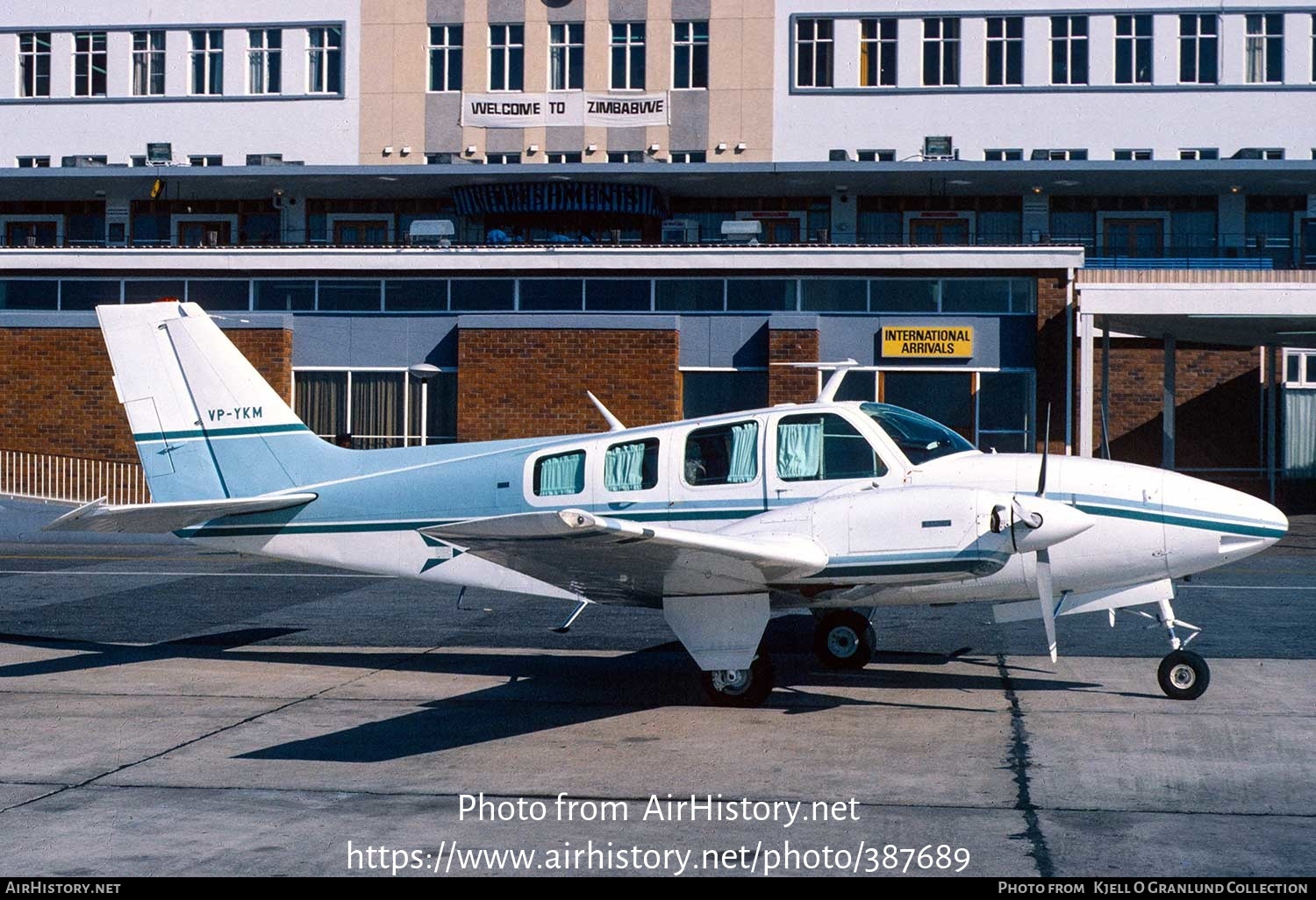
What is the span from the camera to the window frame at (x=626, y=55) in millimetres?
47875

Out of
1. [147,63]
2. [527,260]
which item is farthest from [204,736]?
[147,63]

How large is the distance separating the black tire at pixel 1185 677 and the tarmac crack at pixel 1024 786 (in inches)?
48.5

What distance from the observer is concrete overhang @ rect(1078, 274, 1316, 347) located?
32188mm

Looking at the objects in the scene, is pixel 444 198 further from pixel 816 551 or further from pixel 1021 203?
pixel 816 551

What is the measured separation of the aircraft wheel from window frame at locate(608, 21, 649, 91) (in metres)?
39.2

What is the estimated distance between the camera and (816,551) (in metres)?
10.7

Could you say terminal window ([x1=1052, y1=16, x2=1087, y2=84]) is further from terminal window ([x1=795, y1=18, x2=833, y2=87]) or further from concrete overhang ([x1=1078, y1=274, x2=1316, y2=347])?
concrete overhang ([x1=1078, y1=274, x2=1316, y2=347])

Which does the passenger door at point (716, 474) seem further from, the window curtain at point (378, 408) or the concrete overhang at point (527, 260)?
the window curtain at point (378, 408)

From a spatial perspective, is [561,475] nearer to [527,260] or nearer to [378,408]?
[527,260]

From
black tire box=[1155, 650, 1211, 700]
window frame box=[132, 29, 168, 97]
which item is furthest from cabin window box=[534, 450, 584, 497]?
window frame box=[132, 29, 168, 97]

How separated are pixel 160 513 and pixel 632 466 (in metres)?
4.29

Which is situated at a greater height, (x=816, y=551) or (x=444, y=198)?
(x=444, y=198)
